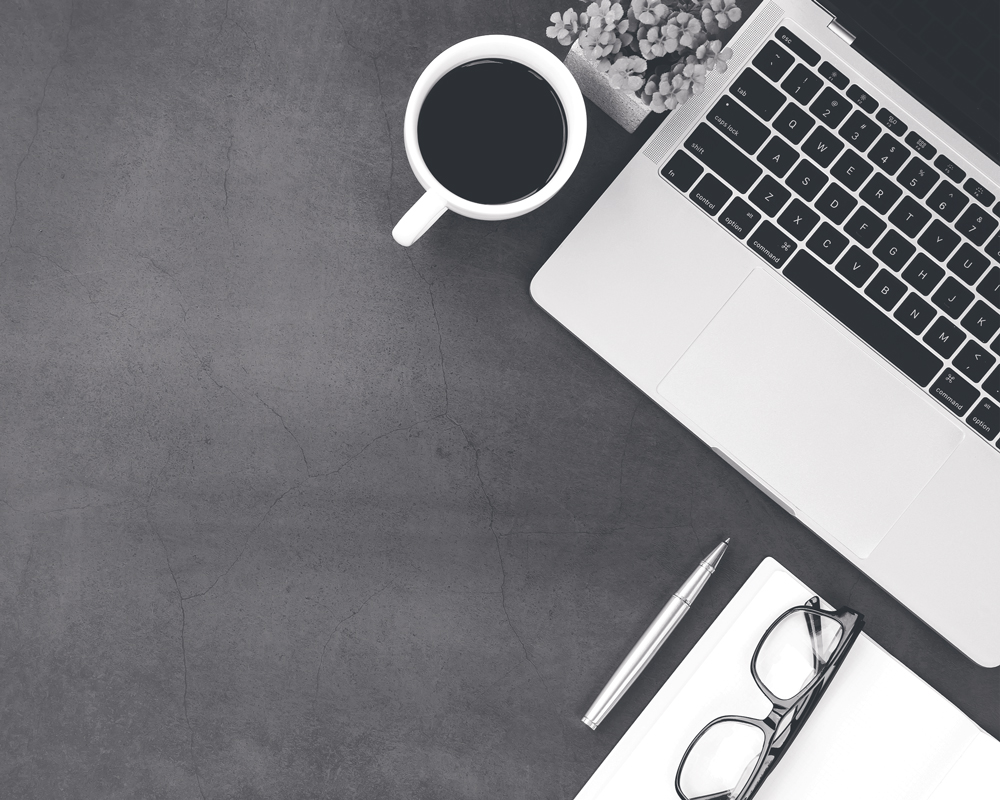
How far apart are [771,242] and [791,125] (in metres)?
0.11

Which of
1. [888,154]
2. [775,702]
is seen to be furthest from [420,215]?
[775,702]

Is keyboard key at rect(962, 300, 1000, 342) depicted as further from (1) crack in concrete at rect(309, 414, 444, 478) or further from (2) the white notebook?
(1) crack in concrete at rect(309, 414, 444, 478)

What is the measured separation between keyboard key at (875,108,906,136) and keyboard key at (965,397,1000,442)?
26cm

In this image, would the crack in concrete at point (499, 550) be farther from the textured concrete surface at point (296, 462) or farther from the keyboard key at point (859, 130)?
the keyboard key at point (859, 130)

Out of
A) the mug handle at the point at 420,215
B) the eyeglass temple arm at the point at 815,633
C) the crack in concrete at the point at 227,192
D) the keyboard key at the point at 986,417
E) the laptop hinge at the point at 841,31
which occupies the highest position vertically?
the laptop hinge at the point at 841,31

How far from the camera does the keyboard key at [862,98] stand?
0.68 metres

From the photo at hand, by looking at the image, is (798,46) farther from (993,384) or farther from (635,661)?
(635,661)

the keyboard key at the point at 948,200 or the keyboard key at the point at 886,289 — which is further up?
the keyboard key at the point at 948,200

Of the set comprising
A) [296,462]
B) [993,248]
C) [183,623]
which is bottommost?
[183,623]

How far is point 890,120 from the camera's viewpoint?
685 millimetres

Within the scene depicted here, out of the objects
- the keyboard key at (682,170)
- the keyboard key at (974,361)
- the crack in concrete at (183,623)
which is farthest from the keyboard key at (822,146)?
the crack in concrete at (183,623)

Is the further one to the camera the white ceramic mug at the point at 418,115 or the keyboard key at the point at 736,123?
the keyboard key at the point at 736,123

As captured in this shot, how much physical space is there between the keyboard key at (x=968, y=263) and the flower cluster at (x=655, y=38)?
28 centimetres

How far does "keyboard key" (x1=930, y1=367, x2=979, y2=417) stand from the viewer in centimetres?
67
